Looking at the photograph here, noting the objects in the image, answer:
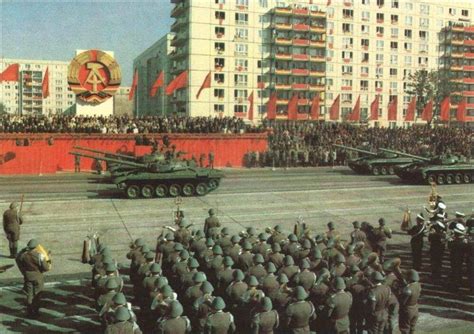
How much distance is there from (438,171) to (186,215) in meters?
16.7

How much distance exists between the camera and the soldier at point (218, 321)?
7.98m

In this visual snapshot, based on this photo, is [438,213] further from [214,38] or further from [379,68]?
[379,68]

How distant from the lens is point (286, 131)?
4238cm

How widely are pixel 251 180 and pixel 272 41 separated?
47.6 metres

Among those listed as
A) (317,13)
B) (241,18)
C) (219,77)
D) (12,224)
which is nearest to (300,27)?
(317,13)

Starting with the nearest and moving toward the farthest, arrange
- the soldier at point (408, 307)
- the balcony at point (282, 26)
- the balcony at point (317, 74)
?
the soldier at point (408, 307), the balcony at point (282, 26), the balcony at point (317, 74)

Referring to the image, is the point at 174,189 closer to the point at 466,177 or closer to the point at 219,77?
the point at 466,177

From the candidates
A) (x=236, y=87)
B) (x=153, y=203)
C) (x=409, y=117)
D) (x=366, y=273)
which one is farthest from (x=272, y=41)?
(x=366, y=273)

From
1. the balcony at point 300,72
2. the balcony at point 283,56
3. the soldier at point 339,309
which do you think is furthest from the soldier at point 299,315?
the balcony at point 300,72

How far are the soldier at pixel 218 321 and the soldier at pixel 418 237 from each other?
25.2 ft

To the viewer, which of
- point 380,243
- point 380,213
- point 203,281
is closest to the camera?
point 203,281

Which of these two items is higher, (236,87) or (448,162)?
(236,87)

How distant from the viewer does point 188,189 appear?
2606 cm

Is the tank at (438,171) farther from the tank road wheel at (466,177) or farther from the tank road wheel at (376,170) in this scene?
the tank road wheel at (376,170)
